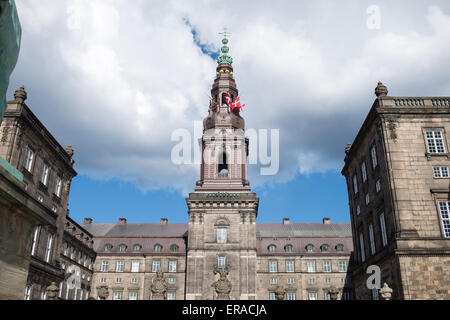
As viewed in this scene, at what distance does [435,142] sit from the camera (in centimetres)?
2822

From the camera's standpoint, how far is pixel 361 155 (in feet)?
114

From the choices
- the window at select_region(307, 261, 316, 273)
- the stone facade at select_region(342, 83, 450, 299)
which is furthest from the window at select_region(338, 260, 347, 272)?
the stone facade at select_region(342, 83, 450, 299)

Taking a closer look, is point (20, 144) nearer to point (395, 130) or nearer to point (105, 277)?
point (395, 130)

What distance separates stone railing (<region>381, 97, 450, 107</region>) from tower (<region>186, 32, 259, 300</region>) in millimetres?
32731

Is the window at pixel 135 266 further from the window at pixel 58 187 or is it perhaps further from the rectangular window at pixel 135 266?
the window at pixel 58 187

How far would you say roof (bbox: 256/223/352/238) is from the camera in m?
74.7

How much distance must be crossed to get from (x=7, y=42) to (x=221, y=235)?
176 feet

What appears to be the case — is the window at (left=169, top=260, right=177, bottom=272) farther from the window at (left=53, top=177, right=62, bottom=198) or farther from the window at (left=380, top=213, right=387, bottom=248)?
the window at (left=380, top=213, right=387, bottom=248)

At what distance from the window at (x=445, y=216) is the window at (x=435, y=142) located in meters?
3.97

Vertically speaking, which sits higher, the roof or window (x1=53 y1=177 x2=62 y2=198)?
the roof

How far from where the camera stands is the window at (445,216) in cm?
2545
